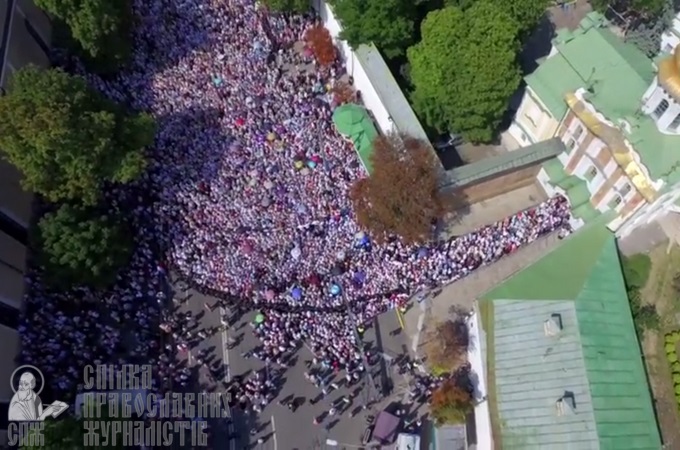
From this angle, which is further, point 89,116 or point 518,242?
point 518,242

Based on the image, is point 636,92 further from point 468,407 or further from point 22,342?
point 22,342

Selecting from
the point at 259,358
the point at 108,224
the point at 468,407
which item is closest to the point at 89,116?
the point at 108,224

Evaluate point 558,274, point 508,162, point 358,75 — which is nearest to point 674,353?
point 558,274

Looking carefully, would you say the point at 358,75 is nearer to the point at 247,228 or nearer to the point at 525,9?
the point at 525,9

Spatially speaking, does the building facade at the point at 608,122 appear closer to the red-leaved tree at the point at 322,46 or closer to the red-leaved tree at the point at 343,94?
the red-leaved tree at the point at 343,94

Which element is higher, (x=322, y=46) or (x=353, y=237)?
(x=322, y=46)
